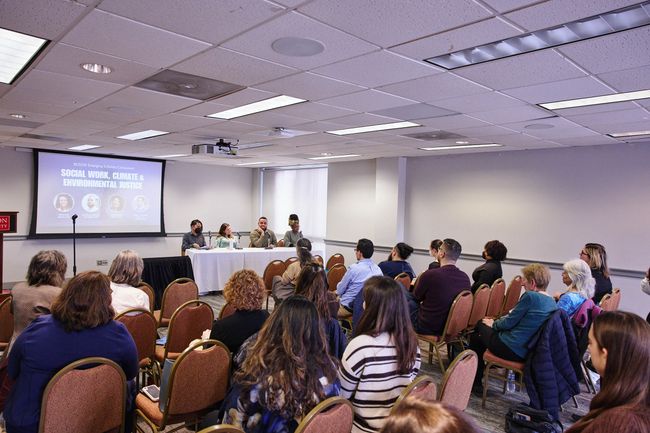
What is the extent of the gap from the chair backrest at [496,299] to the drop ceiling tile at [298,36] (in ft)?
10.8

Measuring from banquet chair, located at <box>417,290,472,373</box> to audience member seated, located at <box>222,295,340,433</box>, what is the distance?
8.08ft

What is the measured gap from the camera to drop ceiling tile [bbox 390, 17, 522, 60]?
222cm

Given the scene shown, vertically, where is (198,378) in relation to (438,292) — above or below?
below

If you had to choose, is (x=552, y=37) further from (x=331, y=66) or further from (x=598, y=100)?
(x=598, y=100)

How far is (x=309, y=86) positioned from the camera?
3.48 meters

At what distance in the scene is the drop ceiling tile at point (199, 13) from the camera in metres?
2.06

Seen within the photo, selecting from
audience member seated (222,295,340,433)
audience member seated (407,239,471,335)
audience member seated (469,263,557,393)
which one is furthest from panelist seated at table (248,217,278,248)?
audience member seated (222,295,340,433)

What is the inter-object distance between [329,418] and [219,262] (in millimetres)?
6406

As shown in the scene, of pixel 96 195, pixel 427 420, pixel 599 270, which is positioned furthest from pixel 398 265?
pixel 96 195

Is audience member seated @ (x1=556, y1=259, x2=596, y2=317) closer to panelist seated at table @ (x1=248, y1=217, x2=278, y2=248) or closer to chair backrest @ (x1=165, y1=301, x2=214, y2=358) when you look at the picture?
chair backrest @ (x1=165, y1=301, x2=214, y2=358)

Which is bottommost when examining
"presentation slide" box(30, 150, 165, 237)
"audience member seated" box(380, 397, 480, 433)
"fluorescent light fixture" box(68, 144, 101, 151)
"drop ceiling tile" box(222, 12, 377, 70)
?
"audience member seated" box(380, 397, 480, 433)

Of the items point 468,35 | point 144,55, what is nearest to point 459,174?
point 468,35

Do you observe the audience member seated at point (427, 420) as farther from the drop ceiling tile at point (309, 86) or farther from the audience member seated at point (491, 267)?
the audience member seated at point (491, 267)

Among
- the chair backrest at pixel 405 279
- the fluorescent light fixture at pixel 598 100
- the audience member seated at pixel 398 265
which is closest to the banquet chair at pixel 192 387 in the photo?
the chair backrest at pixel 405 279
